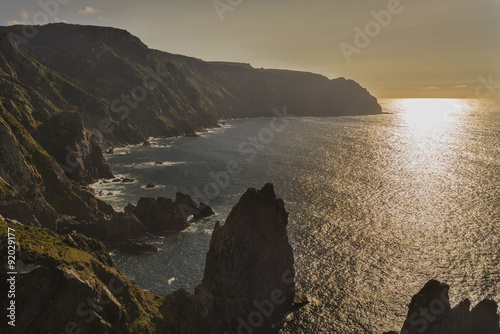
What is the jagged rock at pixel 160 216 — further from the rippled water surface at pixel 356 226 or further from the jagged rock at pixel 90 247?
the jagged rock at pixel 90 247

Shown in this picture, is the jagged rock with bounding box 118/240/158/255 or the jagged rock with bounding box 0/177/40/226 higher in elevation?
the jagged rock with bounding box 0/177/40/226

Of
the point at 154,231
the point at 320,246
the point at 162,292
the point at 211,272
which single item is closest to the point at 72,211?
the point at 154,231

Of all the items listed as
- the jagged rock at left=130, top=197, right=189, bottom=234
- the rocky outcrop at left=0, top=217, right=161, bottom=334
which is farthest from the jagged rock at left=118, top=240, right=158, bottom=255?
the rocky outcrop at left=0, top=217, right=161, bottom=334

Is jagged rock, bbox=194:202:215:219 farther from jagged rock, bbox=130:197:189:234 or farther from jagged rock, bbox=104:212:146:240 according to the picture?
jagged rock, bbox=104:212:146:240

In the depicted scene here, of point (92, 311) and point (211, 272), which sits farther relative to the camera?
point (211, 272)

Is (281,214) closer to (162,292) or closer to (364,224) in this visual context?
(162,292)

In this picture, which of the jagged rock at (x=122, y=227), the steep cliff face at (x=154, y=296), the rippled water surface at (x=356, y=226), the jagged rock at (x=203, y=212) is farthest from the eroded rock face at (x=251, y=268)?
the jagged rock at (x=203, y=212)

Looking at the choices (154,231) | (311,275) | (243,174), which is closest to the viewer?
(311,275)
